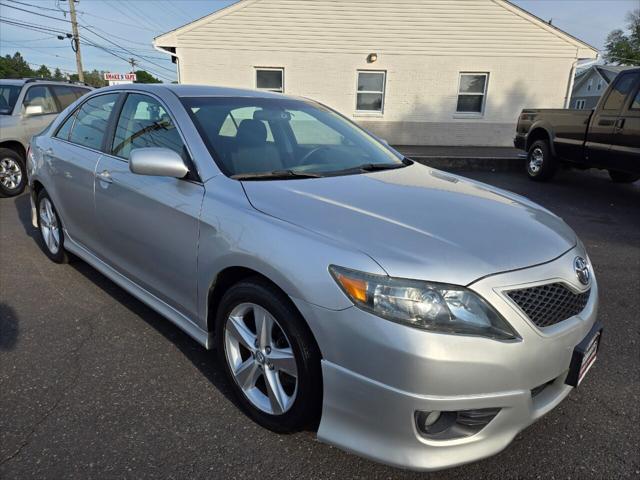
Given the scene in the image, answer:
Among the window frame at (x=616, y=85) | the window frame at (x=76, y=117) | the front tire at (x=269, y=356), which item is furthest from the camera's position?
the window frame at (x=616, y=85)

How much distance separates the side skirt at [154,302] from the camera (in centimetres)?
262

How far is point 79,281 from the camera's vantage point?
13.6 ft

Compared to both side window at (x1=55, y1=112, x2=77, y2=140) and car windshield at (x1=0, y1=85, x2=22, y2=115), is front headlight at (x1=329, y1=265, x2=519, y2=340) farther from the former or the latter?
car windshield at (x1=0, y1=85, x2=22, y2=115)

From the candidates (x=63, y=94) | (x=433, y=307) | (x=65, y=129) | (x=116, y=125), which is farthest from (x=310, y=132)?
(x=63, y=94)

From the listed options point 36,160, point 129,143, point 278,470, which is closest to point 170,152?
point 129,143

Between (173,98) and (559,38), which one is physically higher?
(559,38)

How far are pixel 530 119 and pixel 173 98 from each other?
8631 mm

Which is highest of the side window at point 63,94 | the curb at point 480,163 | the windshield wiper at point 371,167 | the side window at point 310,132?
the side window at point 63,94

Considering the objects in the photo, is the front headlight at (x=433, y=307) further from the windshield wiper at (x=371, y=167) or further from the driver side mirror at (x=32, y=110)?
the driver side mirror at (x=32, y=110)

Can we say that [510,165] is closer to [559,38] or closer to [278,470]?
[559,38]

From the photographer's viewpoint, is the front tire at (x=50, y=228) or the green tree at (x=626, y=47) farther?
the green tree at (x=626, y=47)

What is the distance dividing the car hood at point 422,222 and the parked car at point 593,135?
5.76 metres

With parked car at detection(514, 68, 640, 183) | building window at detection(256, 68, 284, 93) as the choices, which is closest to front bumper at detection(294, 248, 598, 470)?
parked car at detection(514, 68, 640, 183)

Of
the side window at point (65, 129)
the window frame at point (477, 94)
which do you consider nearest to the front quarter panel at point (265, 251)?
the side window at point (65, 129)
